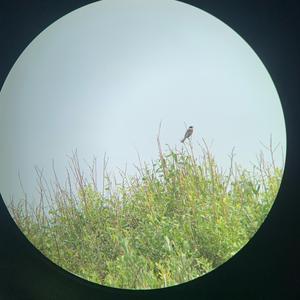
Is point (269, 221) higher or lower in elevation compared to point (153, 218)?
lower

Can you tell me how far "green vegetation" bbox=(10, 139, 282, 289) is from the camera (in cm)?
249

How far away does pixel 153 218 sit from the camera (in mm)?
2633

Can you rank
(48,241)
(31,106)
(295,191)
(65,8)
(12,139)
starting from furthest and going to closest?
(48,241), (31,106), (12,139), (65,8), (295,191)

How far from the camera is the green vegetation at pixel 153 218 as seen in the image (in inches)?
98.2

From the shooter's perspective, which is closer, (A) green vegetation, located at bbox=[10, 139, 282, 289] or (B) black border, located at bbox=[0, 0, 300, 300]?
(B) black border, located at bbox=[0, 0, 300, 300]

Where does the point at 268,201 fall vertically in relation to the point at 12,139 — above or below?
below

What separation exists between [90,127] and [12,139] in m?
0.48

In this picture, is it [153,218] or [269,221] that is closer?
[269,221]

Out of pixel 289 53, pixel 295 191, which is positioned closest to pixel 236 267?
pixel 295 191

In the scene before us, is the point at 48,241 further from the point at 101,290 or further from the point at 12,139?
the point at 101,290

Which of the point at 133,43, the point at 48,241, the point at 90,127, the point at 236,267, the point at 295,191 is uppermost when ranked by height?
the point at 133,43

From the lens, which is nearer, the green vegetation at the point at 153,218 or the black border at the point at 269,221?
the black border at the point at 269,221

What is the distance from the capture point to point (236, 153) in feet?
8.00

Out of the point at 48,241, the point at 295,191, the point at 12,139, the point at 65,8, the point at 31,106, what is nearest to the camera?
the point at 295,191
